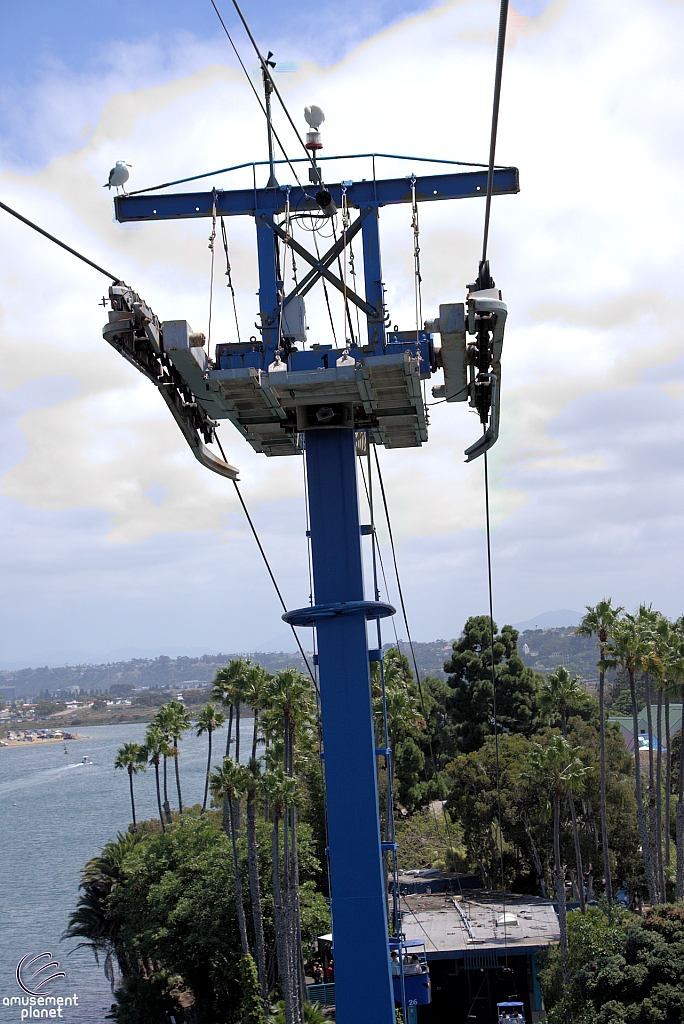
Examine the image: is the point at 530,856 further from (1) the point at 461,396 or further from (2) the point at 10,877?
(2) the point at 10,877

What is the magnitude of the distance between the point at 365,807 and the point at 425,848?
1662 inches

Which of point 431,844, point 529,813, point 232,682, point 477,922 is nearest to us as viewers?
point 477,922

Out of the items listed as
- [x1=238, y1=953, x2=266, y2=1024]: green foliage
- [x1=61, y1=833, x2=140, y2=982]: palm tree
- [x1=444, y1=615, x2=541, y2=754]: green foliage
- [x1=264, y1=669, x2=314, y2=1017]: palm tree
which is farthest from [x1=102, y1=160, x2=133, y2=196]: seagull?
[x1=444, y1=615, x2=541, y2=754]: green foliage

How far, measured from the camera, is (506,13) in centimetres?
445

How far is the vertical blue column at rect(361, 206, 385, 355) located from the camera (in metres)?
9.56

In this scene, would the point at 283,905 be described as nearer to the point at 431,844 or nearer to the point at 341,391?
the point at 431,844

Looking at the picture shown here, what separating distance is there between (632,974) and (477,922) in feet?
51.9

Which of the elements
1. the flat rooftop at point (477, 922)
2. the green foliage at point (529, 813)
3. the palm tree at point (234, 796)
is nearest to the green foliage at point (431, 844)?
the green foliage at point (529, 813)

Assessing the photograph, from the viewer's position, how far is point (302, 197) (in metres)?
10.3

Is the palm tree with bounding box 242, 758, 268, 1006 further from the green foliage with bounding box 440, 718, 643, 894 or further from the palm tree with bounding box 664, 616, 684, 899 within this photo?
the palm tree with bounding box 664, 616, 684, 899

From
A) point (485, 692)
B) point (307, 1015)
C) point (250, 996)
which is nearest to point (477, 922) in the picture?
point (250, 996)

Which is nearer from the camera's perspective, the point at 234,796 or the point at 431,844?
the point at 234,796

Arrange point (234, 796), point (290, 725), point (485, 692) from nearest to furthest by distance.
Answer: point (290, 725) → point (234, 796) → point (485, 692)

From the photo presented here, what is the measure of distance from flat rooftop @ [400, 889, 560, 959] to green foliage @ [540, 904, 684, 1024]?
27.6 feet
